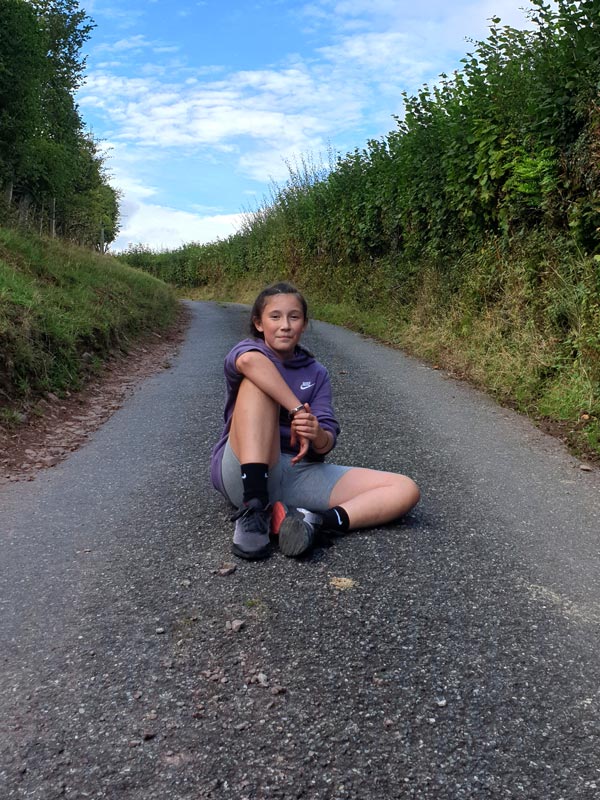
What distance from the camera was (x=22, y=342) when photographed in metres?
6.41

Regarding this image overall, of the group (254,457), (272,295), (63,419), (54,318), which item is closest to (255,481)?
(254,457)

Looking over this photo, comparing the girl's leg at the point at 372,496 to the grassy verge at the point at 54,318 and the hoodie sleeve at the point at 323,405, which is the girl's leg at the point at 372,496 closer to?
the hoodie sleeve at the point at 323,405

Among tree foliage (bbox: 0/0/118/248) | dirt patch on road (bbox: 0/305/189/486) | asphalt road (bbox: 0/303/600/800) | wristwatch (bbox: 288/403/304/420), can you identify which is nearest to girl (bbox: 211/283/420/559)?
wristwatch (bbox: 288/403/304/420)

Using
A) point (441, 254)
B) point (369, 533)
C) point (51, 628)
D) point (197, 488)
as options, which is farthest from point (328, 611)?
point (441, 254)

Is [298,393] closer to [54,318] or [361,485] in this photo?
[361,485]

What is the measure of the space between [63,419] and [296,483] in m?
3.42

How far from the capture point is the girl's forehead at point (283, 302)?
11.5 feet

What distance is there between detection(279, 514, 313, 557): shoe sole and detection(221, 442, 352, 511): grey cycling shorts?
0.37 m

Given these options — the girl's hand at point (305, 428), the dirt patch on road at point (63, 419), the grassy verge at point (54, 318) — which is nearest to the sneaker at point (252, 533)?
the girl's hand at point (305, 428)

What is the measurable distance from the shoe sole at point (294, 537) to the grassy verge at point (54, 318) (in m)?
3.39

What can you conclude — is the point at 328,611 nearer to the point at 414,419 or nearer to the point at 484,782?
the point at 484,782

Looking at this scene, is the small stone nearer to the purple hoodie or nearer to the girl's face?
the purple hoodie

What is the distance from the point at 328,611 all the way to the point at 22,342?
482 cm

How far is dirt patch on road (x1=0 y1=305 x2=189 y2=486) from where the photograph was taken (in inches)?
196
